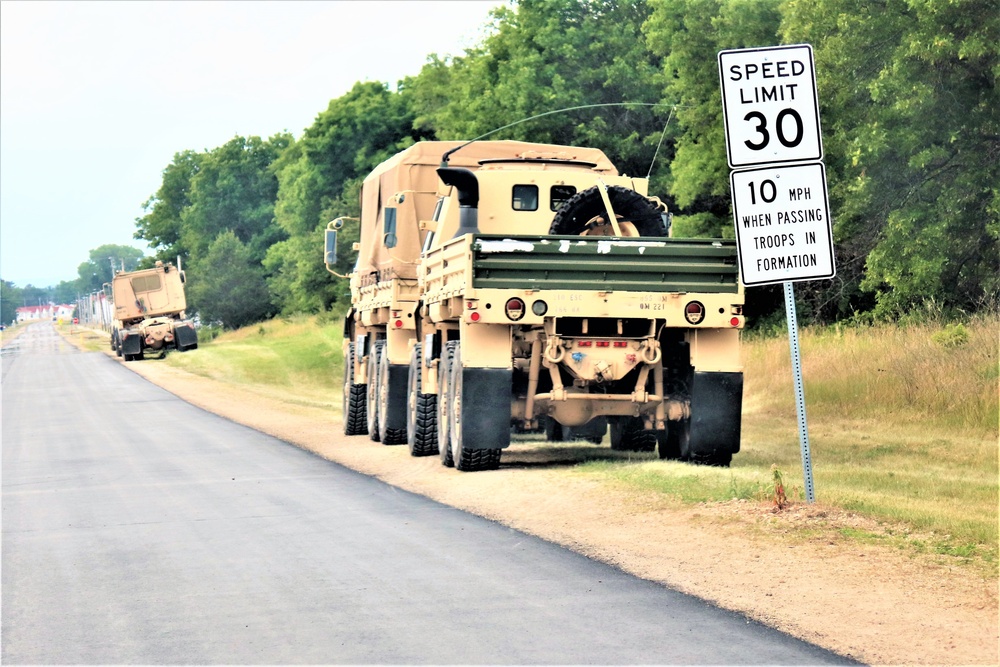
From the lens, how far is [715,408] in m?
14.8

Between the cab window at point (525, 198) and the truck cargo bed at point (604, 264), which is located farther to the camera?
the cab window at point (525, 198)

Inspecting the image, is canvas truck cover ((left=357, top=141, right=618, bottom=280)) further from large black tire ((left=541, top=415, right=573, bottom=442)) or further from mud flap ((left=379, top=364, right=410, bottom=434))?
large black tire ((left=541, top=415, right=573, bottom=442))

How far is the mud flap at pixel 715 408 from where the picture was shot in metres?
14.8

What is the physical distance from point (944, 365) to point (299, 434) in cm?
939

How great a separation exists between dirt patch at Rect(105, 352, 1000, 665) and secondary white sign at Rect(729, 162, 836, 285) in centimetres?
186

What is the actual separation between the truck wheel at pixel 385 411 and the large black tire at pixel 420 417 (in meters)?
1.94

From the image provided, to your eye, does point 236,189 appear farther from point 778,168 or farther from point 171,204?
point 778,168

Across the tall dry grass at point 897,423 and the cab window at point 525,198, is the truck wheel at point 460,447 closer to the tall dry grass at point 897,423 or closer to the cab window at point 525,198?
the cab window at point 525,198

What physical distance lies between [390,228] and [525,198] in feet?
9.55

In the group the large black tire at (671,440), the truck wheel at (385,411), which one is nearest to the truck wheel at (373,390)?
the truck wheel at (385,411)

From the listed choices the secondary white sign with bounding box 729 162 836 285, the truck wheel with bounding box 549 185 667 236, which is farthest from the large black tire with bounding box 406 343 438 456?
the secondary white sign with bounding box 729 162 836 285

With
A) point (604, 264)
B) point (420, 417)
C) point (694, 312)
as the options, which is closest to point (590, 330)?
point (604, 264)

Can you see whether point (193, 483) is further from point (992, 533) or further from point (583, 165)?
point (992, 533)

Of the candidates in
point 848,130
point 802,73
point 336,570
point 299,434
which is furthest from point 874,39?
point 336,570
